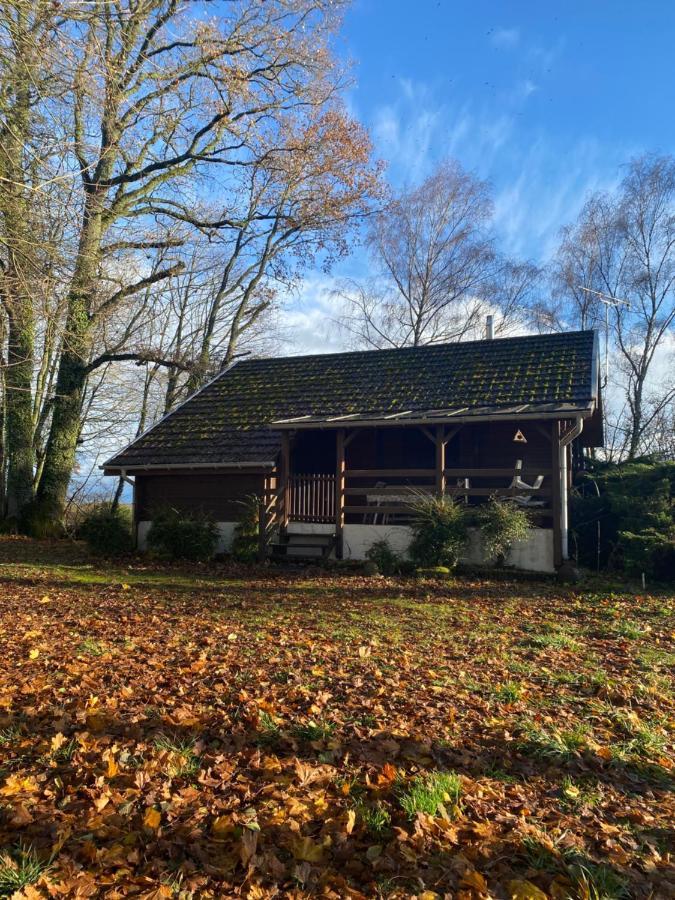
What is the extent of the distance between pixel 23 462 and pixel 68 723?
19.1 m

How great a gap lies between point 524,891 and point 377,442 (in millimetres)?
14958

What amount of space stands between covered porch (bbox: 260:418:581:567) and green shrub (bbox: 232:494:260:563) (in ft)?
1.19

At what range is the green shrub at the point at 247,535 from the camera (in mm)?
15383

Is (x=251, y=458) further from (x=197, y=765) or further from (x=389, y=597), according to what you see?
(x=197, y=765)

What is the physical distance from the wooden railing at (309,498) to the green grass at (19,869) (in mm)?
12638

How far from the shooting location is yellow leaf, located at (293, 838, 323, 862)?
334 cm

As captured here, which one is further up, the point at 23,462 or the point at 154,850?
the point at 23,462

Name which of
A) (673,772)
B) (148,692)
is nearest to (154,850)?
(148,692)

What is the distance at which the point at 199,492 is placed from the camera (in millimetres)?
17234

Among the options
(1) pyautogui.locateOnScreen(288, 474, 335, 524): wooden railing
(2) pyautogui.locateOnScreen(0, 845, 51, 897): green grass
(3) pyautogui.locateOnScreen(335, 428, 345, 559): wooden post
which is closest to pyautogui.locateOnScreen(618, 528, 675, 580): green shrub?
(3) pyautogui.locateOnScreen(335, 428, 345, 559): wooden post

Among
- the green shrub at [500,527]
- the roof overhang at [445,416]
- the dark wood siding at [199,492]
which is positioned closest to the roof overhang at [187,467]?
the dark wood siding at [199,492]

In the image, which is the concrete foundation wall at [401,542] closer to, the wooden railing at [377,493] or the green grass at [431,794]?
the wooden railing at [377,493]

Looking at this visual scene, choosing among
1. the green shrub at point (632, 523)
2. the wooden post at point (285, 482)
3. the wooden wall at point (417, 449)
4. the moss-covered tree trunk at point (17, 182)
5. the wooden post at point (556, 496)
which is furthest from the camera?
the wooden wall at point (417, 449)

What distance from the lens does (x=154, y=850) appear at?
336 centimetres
